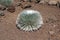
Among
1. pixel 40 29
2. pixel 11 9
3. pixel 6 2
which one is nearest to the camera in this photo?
pixel 40 29

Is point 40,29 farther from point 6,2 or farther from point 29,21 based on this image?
point 6,2

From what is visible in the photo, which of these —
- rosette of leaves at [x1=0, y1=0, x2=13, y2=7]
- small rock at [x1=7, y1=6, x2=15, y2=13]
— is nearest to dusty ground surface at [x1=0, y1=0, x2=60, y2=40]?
small rock at [x1=7, y1=6, x2=15, y2=13]

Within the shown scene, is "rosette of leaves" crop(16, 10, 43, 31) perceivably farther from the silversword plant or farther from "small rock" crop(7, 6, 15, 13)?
the silversword plant

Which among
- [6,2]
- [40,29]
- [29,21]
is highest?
[6,2]

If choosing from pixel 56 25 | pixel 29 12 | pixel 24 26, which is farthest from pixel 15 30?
pixel 56 25

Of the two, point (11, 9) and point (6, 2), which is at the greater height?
point (6, 2)

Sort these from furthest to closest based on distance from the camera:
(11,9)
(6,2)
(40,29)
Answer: (6,2) < (11,9) < (40,29)

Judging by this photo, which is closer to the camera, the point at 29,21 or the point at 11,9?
the point at 29,21

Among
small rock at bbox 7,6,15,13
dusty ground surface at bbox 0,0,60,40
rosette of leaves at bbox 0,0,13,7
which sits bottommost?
dusty ground surface at bbox 0,0,60,40

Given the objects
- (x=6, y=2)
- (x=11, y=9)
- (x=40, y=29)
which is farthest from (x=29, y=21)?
(x=6, y=2)

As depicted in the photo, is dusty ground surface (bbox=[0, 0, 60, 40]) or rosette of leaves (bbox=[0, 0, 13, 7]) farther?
rosette of leaves (bbox=[0, 0, 13, 7])
